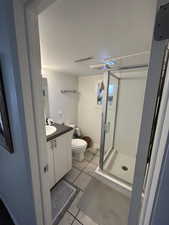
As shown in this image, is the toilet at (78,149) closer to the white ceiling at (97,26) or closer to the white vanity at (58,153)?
the white vanity at (58,153)

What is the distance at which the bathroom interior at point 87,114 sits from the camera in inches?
39.5

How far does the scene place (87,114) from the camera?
2871mm

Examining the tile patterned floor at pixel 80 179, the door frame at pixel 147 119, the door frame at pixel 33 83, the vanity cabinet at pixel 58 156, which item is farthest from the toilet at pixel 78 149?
the door frame at pixel 147 119

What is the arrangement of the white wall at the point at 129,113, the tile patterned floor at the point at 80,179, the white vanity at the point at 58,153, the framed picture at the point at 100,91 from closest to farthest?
the tile patterned floor at the point at 80,179 < the white vanity at the point at 58,153 < the white wall at the point at 129,113 < the framed picture at the point at 100,91

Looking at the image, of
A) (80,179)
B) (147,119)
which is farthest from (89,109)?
(147,119)

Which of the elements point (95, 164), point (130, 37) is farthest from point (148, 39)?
point (95, 164)

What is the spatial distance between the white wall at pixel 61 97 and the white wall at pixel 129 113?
4.06 ft

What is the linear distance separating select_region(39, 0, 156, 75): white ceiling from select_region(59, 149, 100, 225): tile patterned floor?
2027mm

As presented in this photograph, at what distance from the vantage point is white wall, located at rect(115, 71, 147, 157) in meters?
2.09

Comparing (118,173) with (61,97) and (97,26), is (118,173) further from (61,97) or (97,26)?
(97,26)

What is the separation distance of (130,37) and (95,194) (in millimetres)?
2073

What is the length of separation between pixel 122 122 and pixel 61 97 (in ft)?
5.25

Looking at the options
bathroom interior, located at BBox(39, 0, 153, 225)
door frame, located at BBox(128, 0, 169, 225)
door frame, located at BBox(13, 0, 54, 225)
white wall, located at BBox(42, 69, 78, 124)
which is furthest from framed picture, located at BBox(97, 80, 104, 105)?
door frame, located at BBox(128, 0, 169, 225)

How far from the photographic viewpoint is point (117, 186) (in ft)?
5.40
